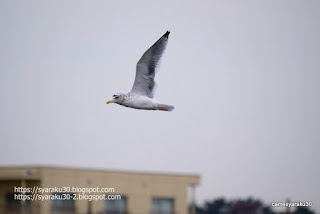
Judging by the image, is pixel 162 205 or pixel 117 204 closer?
pixel 117 204

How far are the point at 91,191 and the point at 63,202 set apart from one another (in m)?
1.22

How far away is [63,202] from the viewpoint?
27.0m

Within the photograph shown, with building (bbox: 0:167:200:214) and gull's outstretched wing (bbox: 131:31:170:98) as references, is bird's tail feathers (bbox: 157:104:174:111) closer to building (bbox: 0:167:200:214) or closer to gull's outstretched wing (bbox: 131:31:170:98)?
gull's outstretched wing (bbox: 131:31:170:98)

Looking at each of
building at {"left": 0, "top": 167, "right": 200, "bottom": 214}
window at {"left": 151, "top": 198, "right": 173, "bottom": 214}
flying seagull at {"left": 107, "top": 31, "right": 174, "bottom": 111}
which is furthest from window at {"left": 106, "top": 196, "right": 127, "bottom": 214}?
flying seagull at {"left": 107, "top": 31, "right": 174, "bottom": 111}

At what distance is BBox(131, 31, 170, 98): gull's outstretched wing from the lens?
69.8 feet

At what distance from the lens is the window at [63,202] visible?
26.2 m

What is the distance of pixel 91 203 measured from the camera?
2652cm

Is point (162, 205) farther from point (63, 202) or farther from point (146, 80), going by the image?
point (146, 80)

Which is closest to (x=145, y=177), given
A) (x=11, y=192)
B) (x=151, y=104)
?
(x=11, y=192)

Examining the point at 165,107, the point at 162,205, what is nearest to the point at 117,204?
the point at 162,205

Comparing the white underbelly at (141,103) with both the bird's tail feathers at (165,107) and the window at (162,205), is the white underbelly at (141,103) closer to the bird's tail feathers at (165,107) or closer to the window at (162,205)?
the bird's tail feathers at (165,107)

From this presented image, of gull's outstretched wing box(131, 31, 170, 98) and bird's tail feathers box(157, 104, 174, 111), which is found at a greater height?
gull's outstretched wing box(131, 31, 170, 98)

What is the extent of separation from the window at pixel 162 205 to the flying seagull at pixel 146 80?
757cm

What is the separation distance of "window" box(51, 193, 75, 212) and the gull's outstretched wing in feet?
18.9
